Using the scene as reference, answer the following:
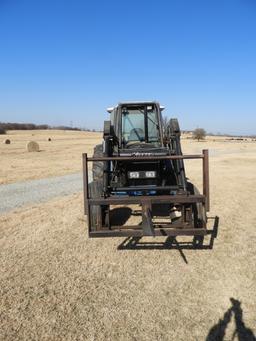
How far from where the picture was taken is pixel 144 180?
23.2ft

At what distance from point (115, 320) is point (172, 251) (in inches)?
87.6

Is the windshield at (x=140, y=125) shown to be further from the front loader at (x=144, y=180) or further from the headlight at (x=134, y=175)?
the headlight at (x=134, y=175)

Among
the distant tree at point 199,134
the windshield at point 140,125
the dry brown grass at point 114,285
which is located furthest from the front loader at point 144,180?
the distant tree at point 199,134

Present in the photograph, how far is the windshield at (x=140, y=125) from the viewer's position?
8016 millimetres

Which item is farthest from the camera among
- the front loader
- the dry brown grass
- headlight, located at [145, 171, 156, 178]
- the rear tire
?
headlight, located at [145, 171, 156, 178]

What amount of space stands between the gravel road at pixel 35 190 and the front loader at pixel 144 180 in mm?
2341

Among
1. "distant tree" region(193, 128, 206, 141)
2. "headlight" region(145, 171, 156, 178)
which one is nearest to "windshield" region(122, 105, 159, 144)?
"headlight" region(145, 171, 156, 178)

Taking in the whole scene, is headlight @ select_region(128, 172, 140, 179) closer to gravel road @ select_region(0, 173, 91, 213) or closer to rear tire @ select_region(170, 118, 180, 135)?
rear tire @ select_region(170, 118, 180, 135)

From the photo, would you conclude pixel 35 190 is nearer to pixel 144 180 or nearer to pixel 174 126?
pixel 144 180

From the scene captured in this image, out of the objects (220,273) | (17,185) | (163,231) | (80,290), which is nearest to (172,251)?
(163,231)

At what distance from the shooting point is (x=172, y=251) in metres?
5.86

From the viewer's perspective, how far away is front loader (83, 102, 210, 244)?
553 centimetres

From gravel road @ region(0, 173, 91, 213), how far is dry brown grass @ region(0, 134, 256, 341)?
247 centimetres

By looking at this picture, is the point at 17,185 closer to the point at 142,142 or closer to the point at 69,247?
the point at 142,142
